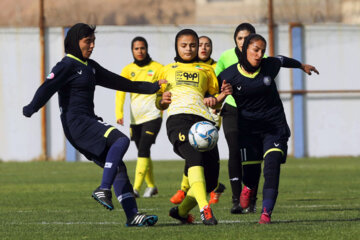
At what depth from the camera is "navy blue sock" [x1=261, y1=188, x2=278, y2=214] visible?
839cm

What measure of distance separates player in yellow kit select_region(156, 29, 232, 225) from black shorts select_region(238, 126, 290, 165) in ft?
1.68

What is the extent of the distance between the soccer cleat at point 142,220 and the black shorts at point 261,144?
1.31 m

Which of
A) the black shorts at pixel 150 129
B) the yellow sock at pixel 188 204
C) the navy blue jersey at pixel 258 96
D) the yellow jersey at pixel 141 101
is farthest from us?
the yellow jersey at pixel 141 101

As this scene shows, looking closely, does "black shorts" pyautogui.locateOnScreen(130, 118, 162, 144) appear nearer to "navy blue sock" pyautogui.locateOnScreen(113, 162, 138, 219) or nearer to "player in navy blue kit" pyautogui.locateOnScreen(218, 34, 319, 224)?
"player in navy blue kit" pyautogui.locateOnScreen(218, 34, 319, 224)

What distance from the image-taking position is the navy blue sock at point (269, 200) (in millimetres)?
8391

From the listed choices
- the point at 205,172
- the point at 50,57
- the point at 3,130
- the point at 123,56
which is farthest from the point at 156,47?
the point at 205,172

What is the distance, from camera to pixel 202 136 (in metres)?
8.26

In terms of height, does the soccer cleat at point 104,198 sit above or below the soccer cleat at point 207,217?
above

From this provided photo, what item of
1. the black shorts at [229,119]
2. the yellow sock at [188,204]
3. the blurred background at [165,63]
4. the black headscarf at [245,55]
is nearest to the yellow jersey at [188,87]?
the black headscarf at [245,55]

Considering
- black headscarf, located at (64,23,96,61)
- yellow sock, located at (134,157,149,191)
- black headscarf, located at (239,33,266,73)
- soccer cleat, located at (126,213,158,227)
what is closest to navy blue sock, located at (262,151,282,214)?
black headscarf, located at (239,33,266,73)

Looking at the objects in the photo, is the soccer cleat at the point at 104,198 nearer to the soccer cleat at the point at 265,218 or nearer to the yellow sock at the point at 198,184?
the yellow sock at the point at 198,184

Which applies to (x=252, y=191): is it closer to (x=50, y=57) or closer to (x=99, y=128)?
(x=99, y=128)

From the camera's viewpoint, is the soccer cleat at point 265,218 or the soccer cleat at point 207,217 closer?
the soccer cleat at point 207,217

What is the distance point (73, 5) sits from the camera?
2573cm
